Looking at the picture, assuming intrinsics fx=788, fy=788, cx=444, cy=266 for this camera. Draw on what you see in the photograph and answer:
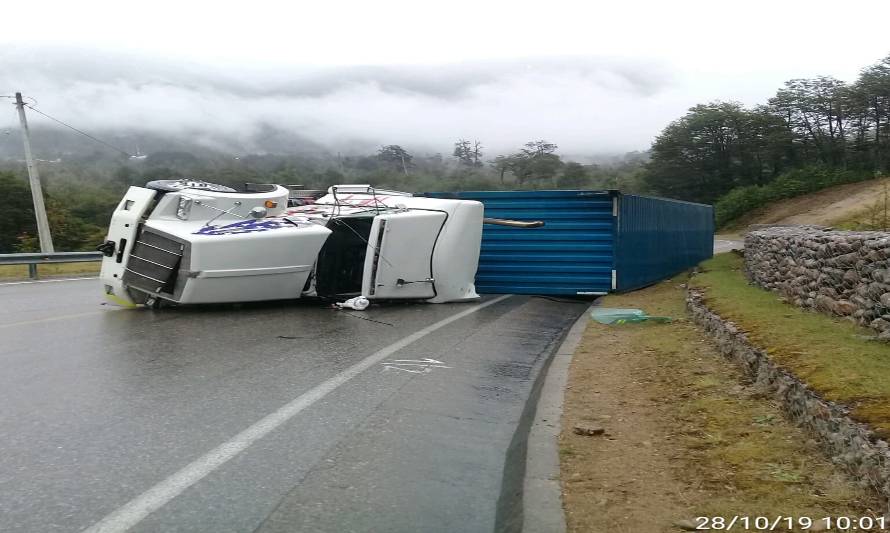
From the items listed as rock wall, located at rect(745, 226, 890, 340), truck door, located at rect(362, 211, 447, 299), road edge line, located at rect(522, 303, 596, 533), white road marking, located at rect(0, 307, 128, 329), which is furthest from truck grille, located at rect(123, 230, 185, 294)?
rock wall, located at rect(745, 226, 890, 340)

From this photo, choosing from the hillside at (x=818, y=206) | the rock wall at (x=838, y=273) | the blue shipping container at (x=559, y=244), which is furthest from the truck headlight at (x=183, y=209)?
the hillside at (x=818, y=206)

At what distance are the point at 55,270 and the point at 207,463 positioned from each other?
70.4 feet

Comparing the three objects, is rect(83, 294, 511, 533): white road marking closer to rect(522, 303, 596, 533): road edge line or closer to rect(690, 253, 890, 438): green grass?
rect(522, 303, 596, 533): road edge line

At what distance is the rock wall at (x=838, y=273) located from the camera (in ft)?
23.5

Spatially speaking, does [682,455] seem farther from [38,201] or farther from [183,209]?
[38,201]

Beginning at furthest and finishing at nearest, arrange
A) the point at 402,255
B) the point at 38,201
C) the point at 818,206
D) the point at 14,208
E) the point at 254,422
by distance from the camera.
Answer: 1. the point at 818,206
2. the point at 14,208
3. the point at 38,201
4. the point at 402,255
5. the point at 254,422

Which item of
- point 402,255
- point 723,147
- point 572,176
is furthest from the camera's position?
point 723,147

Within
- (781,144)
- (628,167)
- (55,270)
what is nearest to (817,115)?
(781,144)

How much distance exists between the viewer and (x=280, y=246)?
11617mm

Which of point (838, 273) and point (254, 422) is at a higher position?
point (838, 273)

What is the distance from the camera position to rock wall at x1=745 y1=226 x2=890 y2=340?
23.5ft

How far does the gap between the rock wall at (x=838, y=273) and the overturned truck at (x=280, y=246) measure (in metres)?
5.27

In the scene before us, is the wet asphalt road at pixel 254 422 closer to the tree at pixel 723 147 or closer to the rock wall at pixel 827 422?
the rock wall at pixel 827 422

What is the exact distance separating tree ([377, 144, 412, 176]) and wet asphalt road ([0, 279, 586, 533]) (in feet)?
30.3
